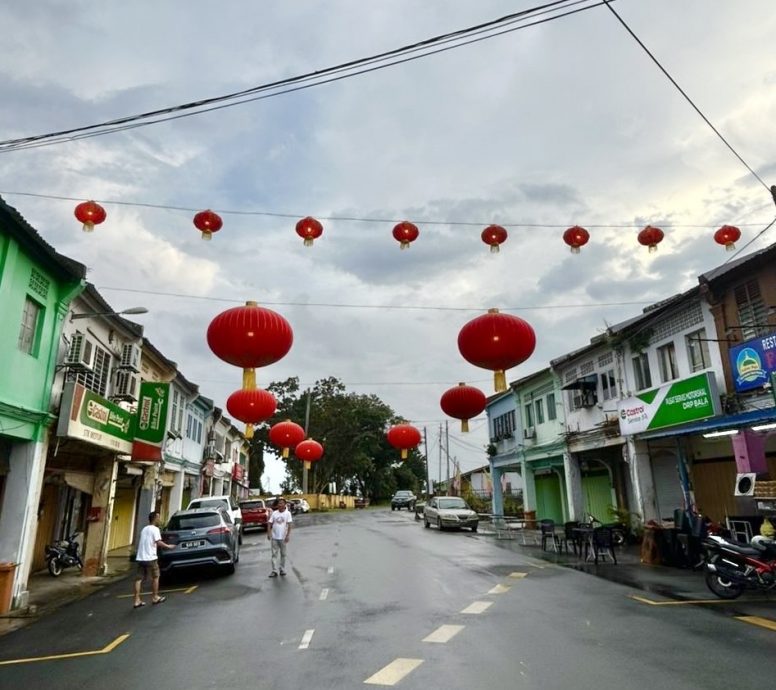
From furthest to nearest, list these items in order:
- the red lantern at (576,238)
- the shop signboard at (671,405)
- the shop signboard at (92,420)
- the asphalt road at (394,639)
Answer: the shop signboard at (671,405), the shop signboard at (92,420), the red lantern at (576,238), the asphalt road at (394,639)

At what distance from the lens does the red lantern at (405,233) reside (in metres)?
9.14

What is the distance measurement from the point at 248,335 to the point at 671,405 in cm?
1322

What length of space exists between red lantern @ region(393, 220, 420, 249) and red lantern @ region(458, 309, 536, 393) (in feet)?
5.59

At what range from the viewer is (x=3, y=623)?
9.70m

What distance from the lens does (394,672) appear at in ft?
19.6

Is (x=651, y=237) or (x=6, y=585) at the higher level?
(x=651, y=237)

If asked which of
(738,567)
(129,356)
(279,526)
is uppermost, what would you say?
(129,356)

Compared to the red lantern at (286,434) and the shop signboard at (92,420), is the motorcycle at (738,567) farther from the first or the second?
the red lantern at (286,434)

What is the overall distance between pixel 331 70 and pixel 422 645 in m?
A: 7.51

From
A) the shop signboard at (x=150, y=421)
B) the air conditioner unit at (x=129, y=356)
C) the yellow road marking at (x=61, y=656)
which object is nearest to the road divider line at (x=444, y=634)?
the yellow road marking at (x=61, y=656)

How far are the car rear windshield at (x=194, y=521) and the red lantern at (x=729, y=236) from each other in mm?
12689

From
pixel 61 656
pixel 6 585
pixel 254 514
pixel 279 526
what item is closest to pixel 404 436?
pixel 279 526

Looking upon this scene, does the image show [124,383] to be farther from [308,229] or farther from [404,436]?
[308,229]

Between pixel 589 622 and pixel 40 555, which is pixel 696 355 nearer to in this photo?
pixel 589 622
